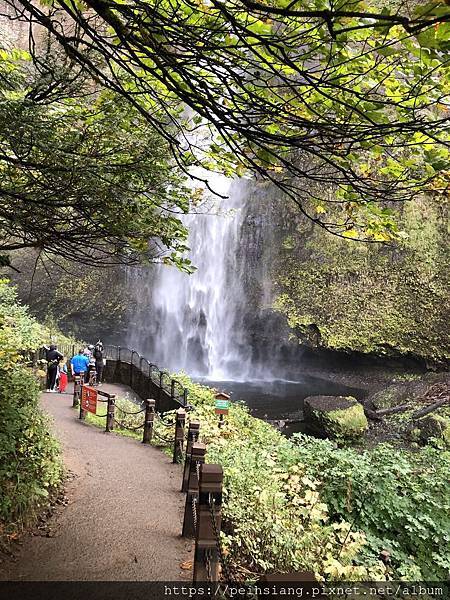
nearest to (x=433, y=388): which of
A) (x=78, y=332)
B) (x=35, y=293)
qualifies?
(x=78, y=332)

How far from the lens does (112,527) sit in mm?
5164

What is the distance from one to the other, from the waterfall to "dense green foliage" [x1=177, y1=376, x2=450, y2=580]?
17.8 m

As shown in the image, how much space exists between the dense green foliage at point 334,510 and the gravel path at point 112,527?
779 millimetres

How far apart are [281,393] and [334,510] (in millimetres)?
13623

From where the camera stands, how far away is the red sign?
35.4ft

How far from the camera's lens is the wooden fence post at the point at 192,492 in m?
4.84

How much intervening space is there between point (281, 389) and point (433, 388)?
7.01m

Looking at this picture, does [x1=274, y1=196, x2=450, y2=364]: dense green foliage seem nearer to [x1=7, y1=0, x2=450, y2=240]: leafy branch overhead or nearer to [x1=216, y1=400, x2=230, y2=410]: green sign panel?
[x1=216, y1=400, x2=230, y2=410]: green sign panel

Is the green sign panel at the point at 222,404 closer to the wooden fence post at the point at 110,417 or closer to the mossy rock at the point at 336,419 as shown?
the wooden fence post at the point at 110,417

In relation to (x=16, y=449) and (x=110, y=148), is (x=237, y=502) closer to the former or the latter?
(x=16, y=449)

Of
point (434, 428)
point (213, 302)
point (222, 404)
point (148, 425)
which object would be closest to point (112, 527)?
point (148, 425)

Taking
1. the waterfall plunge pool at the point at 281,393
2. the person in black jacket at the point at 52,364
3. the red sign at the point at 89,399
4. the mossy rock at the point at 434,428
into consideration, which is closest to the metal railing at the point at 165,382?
the red sign at the point at 89,399

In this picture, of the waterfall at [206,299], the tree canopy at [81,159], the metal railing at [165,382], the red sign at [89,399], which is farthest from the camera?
the waterfall at [206,299]

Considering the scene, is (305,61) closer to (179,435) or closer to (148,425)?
(179,435)
